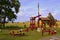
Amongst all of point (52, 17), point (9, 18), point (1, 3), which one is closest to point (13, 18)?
point (9, 18)

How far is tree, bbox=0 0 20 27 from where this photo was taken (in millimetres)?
69225

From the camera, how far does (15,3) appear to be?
71.6m

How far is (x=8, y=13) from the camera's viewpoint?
2726 inches

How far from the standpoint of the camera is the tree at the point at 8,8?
69225 mm

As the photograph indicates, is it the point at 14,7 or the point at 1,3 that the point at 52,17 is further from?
the point at 1,3

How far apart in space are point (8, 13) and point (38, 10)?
1962 centimetres

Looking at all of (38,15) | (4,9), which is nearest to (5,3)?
(4,9)

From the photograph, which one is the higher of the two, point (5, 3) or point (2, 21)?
point (5, 3)

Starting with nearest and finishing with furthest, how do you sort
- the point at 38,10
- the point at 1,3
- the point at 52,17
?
1. the point at 38,10
2. the point at 1,3
3. the point at 52,17

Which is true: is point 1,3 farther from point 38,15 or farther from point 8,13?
point 38,15

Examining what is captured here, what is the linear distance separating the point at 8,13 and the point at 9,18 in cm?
189

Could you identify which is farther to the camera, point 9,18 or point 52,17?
point 52,17

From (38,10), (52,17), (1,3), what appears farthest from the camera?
(52,17)

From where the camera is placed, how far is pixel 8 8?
7062 cm
